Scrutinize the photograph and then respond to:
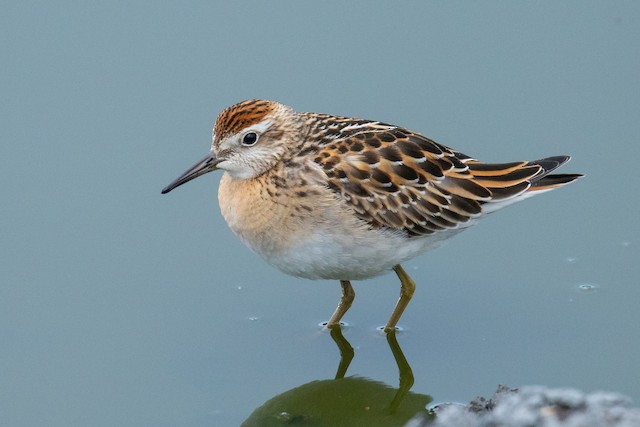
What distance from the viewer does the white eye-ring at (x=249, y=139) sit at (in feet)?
33.3

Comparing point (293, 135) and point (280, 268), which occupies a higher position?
point (293, 135)

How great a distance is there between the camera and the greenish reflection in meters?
9.65

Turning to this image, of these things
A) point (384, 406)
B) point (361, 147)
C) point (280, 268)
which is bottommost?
point (384, 406)

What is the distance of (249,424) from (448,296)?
2.46 meters

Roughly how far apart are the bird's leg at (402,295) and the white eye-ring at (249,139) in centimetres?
174

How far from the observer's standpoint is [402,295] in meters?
10.8

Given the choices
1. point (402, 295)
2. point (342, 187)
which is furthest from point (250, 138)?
point (402, 295)

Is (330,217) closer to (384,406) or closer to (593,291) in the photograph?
(384,406)

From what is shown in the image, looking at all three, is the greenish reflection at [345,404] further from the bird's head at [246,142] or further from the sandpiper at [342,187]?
the bird's head at [246,142]

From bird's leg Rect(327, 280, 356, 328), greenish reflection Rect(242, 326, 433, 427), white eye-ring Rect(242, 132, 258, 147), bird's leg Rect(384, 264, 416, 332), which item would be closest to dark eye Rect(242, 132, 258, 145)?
white eye-ring Rect(242, 132, 258, 147)

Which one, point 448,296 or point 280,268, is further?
point 448,296

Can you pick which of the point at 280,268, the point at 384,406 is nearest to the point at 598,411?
the point at 384,406

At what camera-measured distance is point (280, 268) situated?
10.2m

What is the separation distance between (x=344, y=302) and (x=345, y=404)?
128 centimetres
